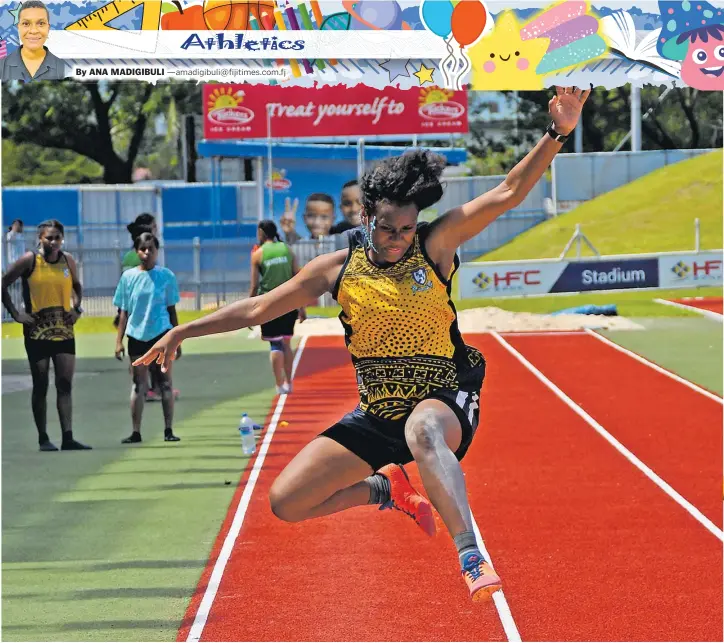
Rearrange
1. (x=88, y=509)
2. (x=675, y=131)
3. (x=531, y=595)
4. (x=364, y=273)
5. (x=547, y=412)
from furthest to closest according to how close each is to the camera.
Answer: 1. (x=675, y=131)
2. (x=547, y=412)
3. (x=88, y=509)
4. (x=531, y=595)
5. (x=364, y=273)

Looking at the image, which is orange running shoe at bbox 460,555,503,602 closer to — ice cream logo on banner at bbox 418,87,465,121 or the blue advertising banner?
the blue advertising banner

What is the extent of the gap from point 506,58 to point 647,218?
31.0m

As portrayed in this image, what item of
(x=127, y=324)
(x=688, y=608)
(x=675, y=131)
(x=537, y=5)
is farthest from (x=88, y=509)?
(x=675, y=131)

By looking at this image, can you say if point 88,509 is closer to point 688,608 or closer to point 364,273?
point 688,608

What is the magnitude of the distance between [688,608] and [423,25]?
12.7 ft

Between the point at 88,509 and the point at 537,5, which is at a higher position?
the point at 537,5

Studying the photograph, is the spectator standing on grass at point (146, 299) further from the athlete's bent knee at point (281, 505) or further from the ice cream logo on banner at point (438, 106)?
the ice cream logo on banner at point (438, 106)

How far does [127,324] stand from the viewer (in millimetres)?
13461

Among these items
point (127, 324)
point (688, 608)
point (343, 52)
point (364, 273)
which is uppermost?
point (343, 52)

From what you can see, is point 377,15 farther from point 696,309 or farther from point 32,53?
point 696,309

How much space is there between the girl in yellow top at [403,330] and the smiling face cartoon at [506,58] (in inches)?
64.0

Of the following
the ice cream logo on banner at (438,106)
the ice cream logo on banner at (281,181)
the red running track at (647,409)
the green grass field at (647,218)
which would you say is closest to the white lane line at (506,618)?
the red running track at (647,409)

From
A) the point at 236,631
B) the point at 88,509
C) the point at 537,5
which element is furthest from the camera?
the point at 88,509

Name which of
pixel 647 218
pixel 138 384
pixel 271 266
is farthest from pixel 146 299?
pixel 647 218
